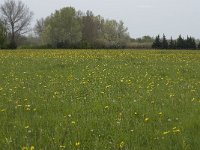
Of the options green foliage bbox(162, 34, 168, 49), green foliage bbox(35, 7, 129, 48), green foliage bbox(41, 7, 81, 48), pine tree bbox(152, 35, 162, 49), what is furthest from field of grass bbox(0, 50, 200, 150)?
green foliage bbox(41, 7, 81, 48)

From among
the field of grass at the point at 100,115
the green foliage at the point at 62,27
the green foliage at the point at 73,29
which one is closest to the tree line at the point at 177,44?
the green foliage at the point at 73,29

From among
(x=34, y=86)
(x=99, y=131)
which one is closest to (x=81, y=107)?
(x=99, y=131)

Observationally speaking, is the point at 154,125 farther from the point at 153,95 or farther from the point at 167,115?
the point at 153,95

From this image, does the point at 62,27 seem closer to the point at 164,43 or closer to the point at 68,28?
the point at 68,28

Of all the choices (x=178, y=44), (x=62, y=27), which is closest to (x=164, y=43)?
(x=178, y=44)

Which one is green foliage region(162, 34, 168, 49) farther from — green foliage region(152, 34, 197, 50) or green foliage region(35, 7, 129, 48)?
green foliage region(35, 7, 129, 48)

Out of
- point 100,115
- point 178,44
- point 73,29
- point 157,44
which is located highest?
point 73,29

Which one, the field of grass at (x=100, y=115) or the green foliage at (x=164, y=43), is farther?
the green foliage at (x=164, y=43)

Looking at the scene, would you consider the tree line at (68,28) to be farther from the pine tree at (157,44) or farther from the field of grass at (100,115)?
the field of grass at (100,115)

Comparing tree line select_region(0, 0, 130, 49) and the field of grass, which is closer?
the field of grass

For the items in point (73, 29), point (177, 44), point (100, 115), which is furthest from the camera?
point (73, 29)

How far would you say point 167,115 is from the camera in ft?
22.9

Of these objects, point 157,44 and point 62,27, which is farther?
point 62,27

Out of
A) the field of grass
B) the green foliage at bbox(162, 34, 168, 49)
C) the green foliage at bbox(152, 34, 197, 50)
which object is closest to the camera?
the field of grass
